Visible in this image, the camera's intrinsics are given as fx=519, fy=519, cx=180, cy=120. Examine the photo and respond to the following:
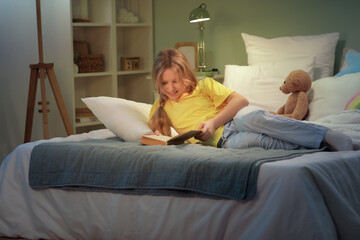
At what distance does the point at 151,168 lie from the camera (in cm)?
204

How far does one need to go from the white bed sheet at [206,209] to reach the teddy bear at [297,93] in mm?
969

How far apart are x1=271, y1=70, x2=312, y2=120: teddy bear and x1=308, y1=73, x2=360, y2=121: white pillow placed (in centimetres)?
6

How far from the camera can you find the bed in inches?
68.3

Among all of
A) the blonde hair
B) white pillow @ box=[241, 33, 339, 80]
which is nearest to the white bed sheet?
the blonde hair

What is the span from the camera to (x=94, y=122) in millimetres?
3951

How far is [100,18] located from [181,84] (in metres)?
1.83

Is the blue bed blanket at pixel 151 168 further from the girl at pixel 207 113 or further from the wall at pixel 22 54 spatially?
the wall at pixel 22 54

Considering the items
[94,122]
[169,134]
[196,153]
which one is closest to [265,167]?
[196,153]

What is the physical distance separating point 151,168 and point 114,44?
223 cm

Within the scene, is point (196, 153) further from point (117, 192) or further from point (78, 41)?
point (78, 41)

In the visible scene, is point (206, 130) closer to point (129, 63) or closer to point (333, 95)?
point (333, 95)

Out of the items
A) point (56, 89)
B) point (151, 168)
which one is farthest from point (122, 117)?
point (56, 89)

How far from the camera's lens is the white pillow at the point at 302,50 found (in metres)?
3.37

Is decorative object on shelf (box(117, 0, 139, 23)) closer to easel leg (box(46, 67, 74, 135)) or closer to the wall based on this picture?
the wall
